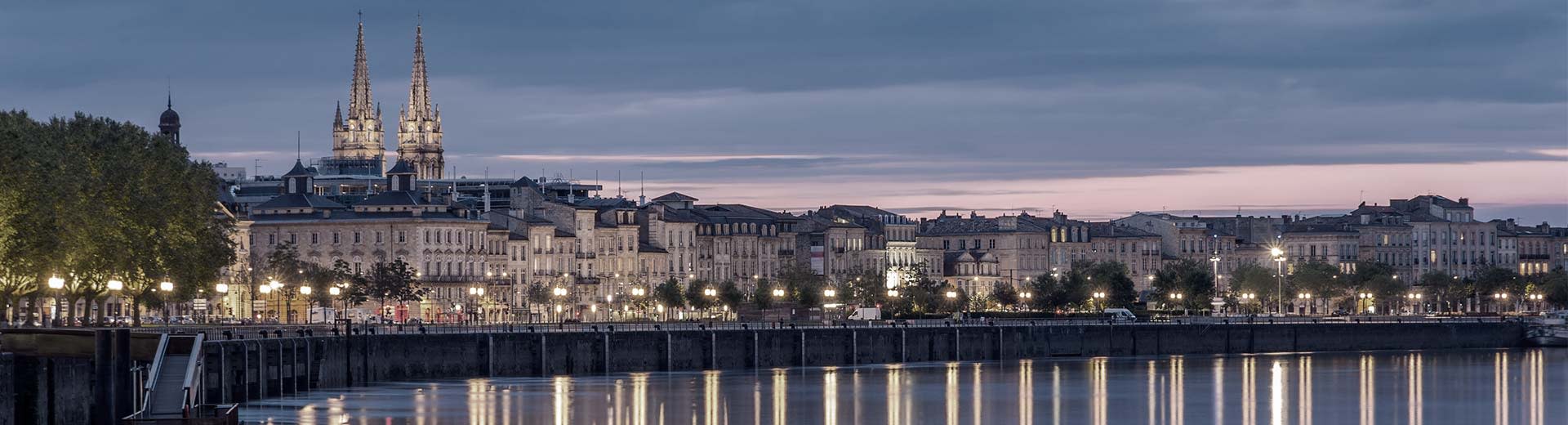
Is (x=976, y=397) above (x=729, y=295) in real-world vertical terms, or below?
below

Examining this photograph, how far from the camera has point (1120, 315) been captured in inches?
6284

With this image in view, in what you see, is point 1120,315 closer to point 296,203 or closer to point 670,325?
point 670,325

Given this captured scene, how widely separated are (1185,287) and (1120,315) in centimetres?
2233

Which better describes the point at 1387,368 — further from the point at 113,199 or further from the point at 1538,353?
the point at 113,199

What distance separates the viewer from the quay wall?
87.2m

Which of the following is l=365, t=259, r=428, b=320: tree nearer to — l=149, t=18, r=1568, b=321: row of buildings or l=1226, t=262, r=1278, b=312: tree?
l=149, t=18, r=1568, b=321: row of buildings

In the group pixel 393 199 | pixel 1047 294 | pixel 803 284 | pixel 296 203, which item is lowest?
pixel 1047 294

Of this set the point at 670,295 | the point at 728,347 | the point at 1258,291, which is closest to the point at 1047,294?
the point at 1258,291

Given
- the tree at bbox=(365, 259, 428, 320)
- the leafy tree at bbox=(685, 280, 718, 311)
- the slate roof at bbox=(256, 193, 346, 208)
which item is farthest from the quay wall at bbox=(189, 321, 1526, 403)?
the slate roof at bbox=(256, 193, 346, 208)

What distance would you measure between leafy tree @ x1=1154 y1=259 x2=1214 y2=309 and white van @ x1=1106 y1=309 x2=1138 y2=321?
1518cm

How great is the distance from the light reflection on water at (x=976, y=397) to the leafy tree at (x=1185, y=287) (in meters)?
53.0

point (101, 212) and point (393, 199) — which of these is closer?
point (101, 212)

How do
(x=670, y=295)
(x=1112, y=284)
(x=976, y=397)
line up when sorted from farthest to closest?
(x=1112, y=284) → (x=670, y=295) → (x=976, y=397)

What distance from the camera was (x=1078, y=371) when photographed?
118250mm
